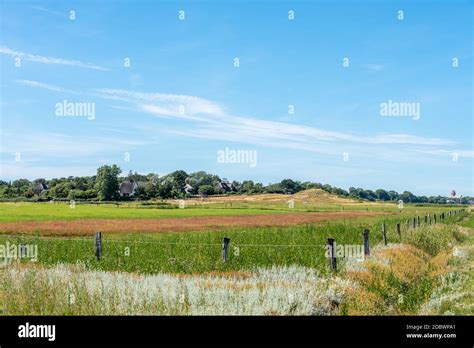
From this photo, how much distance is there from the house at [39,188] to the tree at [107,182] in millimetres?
16991

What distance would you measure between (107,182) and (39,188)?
898 inches

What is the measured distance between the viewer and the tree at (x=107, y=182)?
98.4 metres

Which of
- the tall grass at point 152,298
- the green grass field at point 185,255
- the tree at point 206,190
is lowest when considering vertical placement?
the green grass field at point 185,255

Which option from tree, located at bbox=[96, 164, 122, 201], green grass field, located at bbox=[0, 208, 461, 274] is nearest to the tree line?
tree, located at bbox=[96, 164, 122, 201]

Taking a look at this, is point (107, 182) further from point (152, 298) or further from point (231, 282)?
point (152, 298)

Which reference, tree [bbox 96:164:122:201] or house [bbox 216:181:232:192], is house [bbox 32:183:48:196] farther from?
house [bbox 216:181:232:192]

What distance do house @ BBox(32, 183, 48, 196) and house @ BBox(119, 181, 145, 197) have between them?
17390 millimetres

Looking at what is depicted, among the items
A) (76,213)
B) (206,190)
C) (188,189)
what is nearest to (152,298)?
(76,213)

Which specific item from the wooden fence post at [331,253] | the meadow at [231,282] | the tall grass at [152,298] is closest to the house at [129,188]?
Answer: the meadow at [231,282]

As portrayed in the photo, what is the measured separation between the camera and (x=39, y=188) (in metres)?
114

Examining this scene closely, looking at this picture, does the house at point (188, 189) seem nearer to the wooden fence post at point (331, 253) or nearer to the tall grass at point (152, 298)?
the wooden fence post at point (331, 253)

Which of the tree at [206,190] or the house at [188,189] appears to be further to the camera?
the tree at [206,190]
